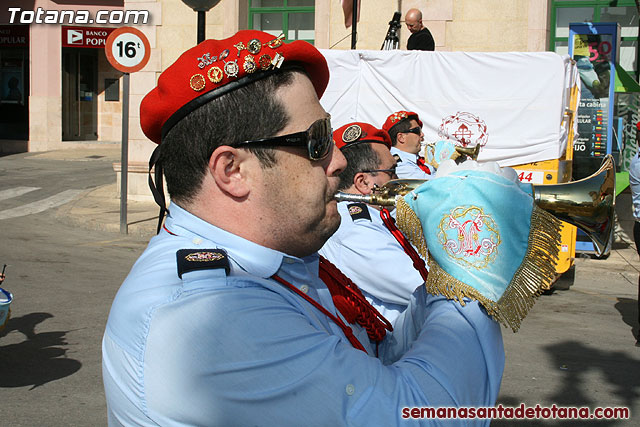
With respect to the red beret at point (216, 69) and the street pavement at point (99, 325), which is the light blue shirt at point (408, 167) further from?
the red beret at point (216, 69)

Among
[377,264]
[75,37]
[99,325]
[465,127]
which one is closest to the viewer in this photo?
[377,264]

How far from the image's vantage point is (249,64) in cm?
149

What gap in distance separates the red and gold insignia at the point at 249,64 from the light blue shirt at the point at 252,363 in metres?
0.39

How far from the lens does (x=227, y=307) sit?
126 cm

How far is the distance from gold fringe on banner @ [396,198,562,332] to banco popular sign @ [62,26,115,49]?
976 inches

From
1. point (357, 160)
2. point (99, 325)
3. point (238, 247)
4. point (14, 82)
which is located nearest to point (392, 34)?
point (99, 325)

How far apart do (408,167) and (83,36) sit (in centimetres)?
2083

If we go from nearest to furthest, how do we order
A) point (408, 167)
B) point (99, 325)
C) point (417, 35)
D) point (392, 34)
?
point (99, 325), point (408, 167), point (417, 35), point (392, 34)

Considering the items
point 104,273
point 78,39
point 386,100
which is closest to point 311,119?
point 104,273

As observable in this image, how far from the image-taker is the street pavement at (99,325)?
4855 millimetres

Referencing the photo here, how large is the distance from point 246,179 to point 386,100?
31.1ft

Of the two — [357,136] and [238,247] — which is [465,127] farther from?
[238,247]

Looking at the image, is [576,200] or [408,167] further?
[408,167]

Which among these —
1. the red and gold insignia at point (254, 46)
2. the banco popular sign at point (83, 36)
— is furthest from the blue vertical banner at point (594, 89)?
the banco popular sign at point (83, 36)
